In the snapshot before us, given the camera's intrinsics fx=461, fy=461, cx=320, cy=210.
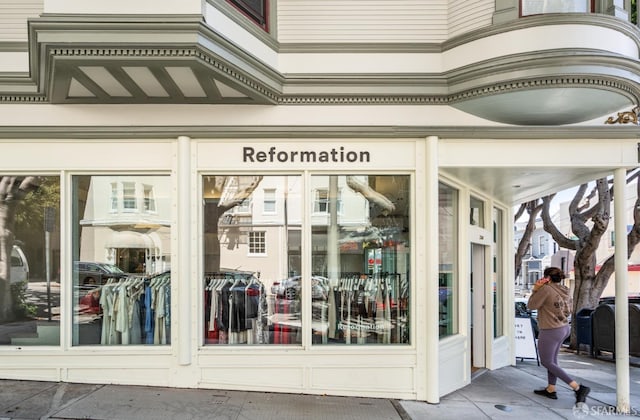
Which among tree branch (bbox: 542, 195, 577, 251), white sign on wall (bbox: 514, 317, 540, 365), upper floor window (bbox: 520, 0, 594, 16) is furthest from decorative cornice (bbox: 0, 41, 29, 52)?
tree branch (bbox: 542, 195, 577, 251)

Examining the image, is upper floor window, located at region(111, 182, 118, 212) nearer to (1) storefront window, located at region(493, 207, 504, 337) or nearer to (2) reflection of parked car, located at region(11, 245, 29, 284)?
(2) reflection of parked car, located at region(11, 245, 29, 284)

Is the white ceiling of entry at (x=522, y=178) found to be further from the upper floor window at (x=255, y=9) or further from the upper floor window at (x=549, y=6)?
the upper floor window at (x=255, y=9)

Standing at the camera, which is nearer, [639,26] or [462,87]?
[462,87]

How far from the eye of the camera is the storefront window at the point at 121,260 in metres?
6.01

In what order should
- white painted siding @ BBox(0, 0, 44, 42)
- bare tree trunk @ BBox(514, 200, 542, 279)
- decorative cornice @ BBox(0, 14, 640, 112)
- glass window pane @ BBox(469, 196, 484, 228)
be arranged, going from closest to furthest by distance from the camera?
decorative cornice @ BBox(0, 14, 640, 112), white painted siding @ BBox(0, 0, 44, 42), glass window pane @ BBox(469, 196, 484, 228), bare tree trunk @ BBox(514, 200, 542, 279)

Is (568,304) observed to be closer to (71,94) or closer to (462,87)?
(462,87)

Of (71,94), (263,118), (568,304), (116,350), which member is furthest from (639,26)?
(116,350)

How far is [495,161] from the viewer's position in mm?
5832

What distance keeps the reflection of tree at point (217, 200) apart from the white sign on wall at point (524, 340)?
6108mm

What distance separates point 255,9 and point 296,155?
188 centimetres

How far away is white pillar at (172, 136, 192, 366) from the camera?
5.69 metres

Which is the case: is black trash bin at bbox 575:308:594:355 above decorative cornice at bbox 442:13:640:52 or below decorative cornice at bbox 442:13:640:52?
below

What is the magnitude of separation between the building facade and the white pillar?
0.02 metres

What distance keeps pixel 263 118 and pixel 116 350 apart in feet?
11.4
